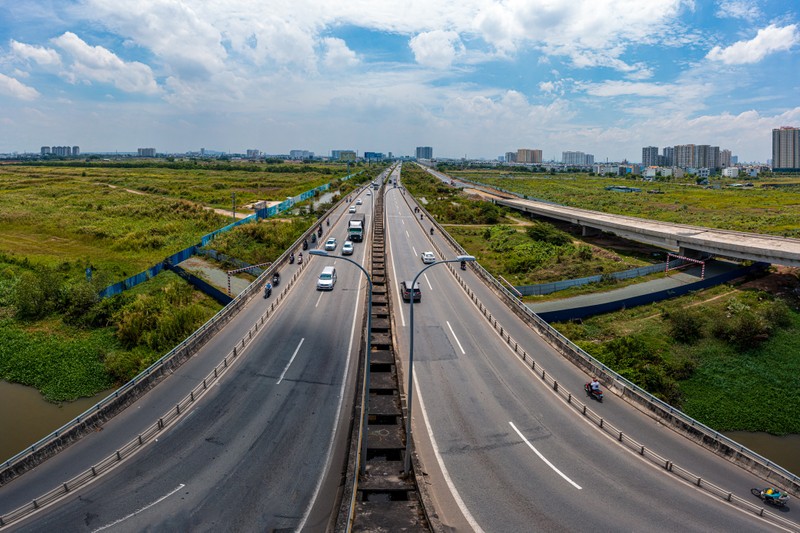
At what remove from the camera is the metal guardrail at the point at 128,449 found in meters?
15.4

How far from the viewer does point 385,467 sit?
1780 centimetres

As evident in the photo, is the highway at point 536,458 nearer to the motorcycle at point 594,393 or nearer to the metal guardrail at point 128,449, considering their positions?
the motorcycle at point 594,393

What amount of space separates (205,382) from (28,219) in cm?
7212

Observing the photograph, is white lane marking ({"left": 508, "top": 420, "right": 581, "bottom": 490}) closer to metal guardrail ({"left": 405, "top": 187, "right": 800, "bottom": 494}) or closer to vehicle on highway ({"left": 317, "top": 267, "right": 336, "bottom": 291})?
metal guardrail ({"left": 405, "top": 187, "right": 800, "bottom": 494})

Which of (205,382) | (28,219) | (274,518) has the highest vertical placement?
(28,219)

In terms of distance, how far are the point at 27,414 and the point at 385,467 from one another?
867 inches

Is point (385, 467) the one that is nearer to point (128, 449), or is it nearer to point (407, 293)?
point (128, 449)

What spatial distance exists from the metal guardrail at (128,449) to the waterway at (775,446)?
28.3 meters

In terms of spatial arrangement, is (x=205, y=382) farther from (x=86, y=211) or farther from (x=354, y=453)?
(x=86, y=211)

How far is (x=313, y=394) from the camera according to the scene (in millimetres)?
23734

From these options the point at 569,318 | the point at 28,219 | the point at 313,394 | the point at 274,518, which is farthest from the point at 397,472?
the point at 28,219

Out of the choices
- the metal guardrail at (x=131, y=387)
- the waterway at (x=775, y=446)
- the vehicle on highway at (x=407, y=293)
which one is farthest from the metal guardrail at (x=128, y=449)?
the waterway at (x=775, y=446)

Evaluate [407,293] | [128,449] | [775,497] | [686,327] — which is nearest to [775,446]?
[775,497]

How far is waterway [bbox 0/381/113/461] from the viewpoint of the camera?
2331 centimetres
